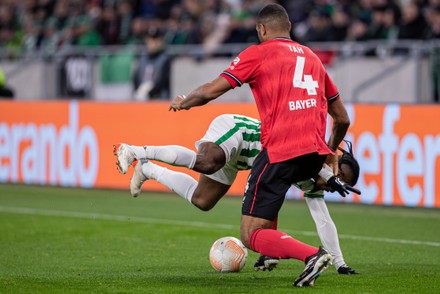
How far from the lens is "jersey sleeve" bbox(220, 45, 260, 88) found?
773cm

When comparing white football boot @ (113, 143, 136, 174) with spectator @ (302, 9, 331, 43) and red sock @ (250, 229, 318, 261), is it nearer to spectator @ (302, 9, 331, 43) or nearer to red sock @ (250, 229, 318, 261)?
red sock @ (250, 229, 318, 261)

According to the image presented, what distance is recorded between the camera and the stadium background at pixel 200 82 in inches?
558

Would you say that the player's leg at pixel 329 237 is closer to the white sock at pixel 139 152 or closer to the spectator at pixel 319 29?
the white sock at pixel 139 152

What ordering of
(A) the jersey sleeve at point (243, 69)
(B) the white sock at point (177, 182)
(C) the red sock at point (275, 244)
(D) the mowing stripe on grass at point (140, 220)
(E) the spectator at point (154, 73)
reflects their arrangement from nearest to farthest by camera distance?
(C) the red sock at point (275, 244), (A) the jersey sleeve at point (243, 69), (B) the white sock at point (177, 182), (D) the mowing stripe on grass at point (140, 220), (E) the spectator at point (154, 73)

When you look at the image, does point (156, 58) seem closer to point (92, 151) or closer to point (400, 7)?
point (92, 151)

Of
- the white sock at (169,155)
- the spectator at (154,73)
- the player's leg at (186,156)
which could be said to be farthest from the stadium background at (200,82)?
the white sock at (169,155)

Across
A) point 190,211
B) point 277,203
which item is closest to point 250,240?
point 277,203

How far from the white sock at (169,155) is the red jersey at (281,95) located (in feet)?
2.85

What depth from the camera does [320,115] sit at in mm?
7938

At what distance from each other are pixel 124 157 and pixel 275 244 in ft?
5.13

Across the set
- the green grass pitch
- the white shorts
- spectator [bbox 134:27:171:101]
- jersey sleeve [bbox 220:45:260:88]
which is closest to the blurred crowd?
spectator [bbox 134:27:171:101]

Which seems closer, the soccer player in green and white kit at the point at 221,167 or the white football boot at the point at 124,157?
the white football boot at the point at 124,157

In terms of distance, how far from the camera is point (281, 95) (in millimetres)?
7766

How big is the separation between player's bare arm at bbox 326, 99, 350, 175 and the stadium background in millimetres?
5402
